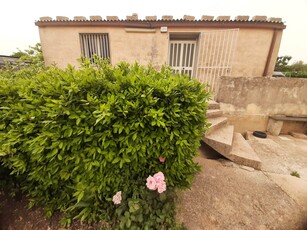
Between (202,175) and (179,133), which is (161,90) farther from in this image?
(202,175)

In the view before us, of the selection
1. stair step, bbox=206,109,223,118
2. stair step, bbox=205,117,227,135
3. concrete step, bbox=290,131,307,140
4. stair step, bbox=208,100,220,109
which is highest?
stair step, bbox=208,100,220,109

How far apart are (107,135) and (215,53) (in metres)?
A: 5.63

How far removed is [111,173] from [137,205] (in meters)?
0.39

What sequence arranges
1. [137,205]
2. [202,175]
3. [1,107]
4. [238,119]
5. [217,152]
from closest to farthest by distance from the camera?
[137,205]
[1,107]
[202,175]
[217,152]
[238,119]

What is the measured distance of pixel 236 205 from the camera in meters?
1.74

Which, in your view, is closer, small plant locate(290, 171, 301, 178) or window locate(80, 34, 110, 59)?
small plant locate(290, 171, 301, 178)

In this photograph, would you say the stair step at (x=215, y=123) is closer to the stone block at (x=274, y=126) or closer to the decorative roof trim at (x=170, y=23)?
the stone block at (x=274, y=126)

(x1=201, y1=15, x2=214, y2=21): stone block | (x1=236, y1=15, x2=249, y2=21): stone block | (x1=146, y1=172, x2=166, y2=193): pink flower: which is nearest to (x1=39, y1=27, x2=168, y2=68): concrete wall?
(x1=201, y1=15, x2=214, y2=21): stone block

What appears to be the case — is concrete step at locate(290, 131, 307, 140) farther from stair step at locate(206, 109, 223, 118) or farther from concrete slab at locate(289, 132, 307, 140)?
stair step at locate(206, 109, 223, 118)

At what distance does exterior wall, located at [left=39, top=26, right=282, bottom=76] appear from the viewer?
5160 mm

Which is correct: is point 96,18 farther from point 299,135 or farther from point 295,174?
point 299,135

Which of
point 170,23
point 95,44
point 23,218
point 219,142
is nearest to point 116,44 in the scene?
point 95,44

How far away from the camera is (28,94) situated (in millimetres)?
1376

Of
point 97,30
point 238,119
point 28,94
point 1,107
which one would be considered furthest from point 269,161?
point 97,30
